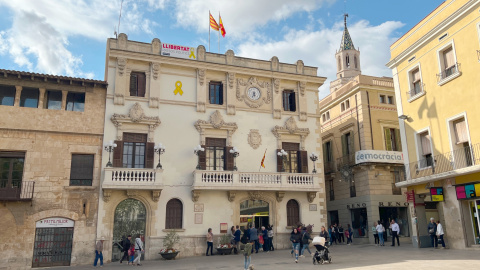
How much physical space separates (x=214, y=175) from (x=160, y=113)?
5.16 meters

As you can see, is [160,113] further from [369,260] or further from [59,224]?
[369,260]

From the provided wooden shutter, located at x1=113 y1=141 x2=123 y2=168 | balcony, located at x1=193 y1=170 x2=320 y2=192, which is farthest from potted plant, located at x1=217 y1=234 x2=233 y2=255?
wooden shutter, located at x1=113 y1=141 x2=123 y2=168

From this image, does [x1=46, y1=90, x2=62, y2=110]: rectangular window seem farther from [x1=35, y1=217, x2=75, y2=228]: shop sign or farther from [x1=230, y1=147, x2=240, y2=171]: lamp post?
[x1=230, y1=147, x2=240, y2=171]: lamp post

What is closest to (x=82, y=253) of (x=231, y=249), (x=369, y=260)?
(x=231, y=249)

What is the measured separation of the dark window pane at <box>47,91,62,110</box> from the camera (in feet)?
71.2

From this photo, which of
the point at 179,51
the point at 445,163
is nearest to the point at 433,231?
the point at 445,163

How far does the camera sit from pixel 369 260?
1631 centimetres

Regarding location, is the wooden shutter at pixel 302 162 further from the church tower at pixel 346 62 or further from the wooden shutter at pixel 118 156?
the church tower at pixel 346 62

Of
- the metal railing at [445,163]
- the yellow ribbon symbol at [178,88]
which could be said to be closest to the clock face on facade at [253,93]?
the yellow ribbon symbol at [178,88]

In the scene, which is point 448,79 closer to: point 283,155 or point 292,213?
point 283,155

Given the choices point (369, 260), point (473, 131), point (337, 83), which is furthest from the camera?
point (337, 83)

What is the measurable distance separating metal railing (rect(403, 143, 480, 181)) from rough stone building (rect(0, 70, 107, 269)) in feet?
58.9

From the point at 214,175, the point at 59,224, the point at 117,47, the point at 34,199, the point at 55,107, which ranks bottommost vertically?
the point at 59,224

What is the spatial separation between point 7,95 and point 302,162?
18.3m
